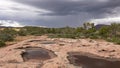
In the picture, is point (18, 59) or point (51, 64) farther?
point (18, 59)

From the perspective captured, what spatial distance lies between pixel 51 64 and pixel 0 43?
22.4 metres

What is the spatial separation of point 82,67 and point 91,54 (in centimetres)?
1110

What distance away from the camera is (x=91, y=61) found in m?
33.2

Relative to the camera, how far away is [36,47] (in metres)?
44.9

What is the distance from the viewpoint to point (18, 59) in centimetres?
3177

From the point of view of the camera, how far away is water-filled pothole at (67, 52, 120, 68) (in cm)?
3015

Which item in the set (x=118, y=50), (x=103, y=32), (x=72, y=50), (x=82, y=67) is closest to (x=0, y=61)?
(x=82, y=67)

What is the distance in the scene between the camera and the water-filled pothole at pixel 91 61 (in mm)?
30150

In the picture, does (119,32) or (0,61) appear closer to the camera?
(0,61)

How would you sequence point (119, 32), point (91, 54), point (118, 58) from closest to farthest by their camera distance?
point (118, 58)
point (91, 54)
point (119, 32)

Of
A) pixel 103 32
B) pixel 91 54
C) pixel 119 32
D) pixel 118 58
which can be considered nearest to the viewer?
pixel 118 58

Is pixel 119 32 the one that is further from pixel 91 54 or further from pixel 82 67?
pixel 82 67

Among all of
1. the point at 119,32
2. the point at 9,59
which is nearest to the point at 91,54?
the point at 9,59

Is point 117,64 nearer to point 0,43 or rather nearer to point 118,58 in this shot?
point 118,58
